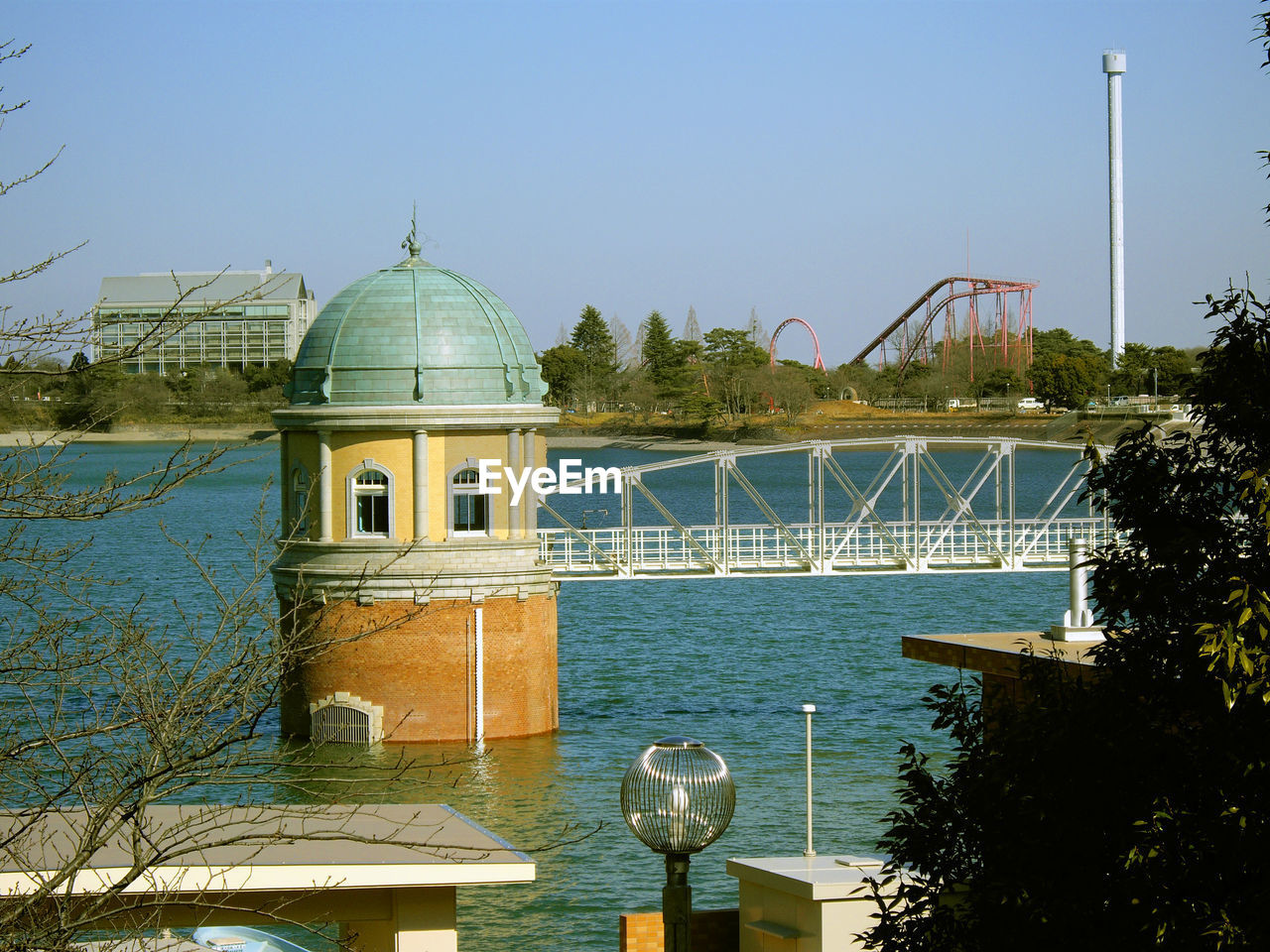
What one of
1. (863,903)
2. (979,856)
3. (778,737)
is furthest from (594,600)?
(979,856)

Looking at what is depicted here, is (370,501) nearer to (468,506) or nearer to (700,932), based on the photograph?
(468,506)

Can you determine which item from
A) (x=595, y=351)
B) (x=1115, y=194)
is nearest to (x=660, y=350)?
(x=595, y=351)

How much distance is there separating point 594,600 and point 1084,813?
61679 mm

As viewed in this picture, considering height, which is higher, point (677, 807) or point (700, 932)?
point (677, 807)

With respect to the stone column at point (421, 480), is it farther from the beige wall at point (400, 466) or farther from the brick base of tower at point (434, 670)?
the brick base of tower at point (434, 670)

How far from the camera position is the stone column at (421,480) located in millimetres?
33406

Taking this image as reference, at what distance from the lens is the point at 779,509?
118m

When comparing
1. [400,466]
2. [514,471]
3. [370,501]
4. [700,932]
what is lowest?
[700,932]

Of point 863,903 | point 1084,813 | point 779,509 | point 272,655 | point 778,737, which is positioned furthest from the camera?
point 779,509

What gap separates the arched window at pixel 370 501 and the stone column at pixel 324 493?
1.30 feet

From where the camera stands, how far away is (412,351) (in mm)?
34312

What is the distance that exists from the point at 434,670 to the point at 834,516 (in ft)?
278

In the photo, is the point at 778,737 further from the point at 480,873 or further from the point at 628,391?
the point at 628,391

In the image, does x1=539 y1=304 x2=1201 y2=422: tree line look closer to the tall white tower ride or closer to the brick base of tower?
the tall white tower ride
